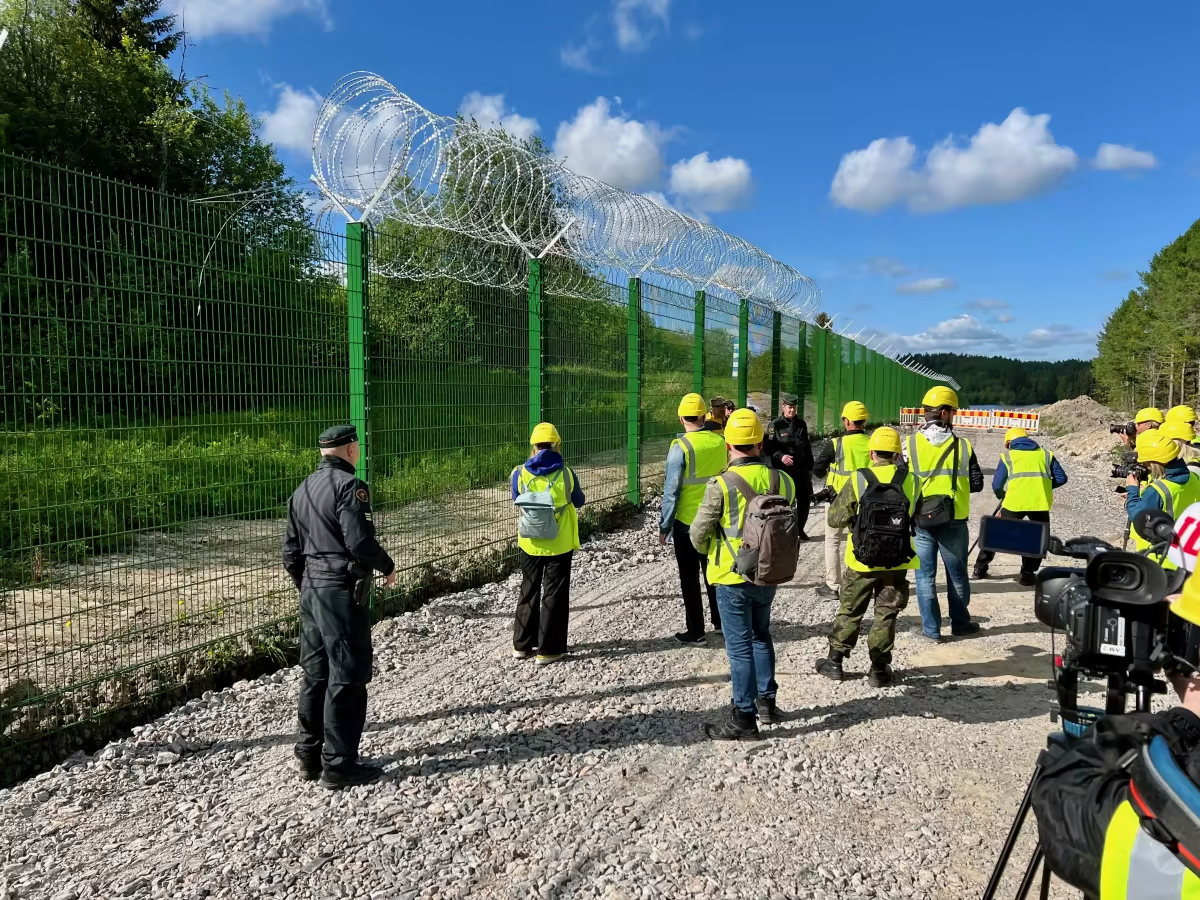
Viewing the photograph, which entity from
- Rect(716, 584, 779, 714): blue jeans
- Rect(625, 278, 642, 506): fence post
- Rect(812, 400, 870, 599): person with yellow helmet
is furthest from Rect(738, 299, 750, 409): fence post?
Rect(716, 584, 779, 714): blue jeans

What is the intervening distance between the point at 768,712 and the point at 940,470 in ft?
9.42

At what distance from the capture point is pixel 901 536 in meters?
4.92

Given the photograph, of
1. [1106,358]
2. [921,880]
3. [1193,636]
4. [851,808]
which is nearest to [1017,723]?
[851,808]

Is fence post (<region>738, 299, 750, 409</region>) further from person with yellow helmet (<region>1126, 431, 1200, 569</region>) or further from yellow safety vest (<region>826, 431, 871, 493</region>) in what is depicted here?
person with yellow helmet (<region>1126, 431, 1200, 569</region>)

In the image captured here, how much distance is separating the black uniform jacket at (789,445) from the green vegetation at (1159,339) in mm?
37572

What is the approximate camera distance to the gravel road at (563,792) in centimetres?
309

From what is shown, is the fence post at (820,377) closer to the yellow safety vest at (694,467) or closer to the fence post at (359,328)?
the yellow safety vest at (694,467)

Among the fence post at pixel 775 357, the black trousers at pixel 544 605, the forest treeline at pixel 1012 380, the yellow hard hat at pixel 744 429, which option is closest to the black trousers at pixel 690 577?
the black trousers at pixel 544 605

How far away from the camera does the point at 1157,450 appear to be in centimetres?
566

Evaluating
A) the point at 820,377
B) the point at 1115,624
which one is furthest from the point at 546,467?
the point at 820,377

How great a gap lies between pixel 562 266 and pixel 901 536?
4950 millimetres

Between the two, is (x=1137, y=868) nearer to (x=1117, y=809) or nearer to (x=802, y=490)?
(x=1117, y=809)

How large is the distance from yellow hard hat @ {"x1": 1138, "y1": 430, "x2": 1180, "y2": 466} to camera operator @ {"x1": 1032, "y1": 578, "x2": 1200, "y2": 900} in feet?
15.5

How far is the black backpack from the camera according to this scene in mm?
4914
